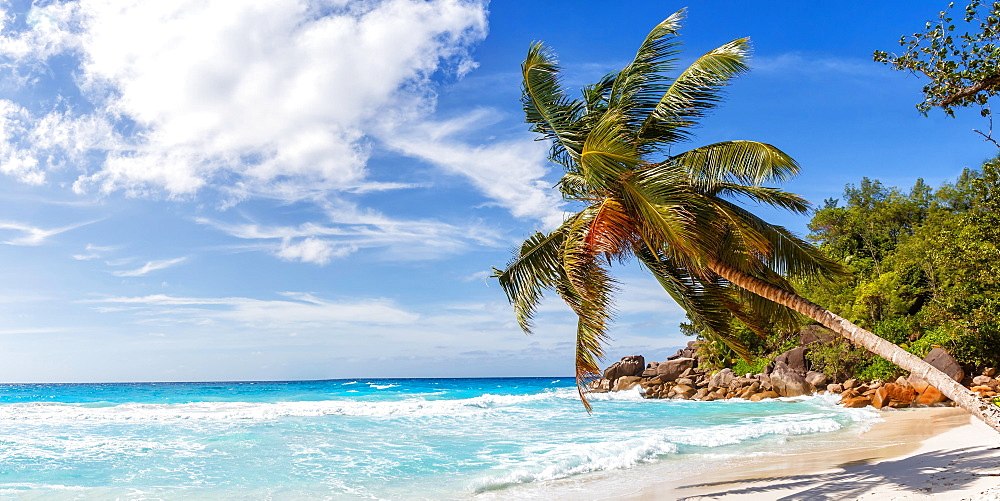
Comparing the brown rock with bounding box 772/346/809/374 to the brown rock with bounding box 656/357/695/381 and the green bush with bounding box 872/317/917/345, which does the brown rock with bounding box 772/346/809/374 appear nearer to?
the green bush with bounding box 872/317/917/345

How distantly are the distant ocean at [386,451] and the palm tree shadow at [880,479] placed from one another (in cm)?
181

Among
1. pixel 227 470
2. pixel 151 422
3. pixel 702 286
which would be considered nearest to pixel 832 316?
pixel 702 286

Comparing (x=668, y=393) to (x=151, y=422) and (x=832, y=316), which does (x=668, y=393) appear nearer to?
(x=151, y=422)

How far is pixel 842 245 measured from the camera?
42594mm

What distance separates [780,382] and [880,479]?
24397mm

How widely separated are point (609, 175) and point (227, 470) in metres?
10.3

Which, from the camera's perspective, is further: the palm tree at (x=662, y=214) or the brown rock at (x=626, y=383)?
the brown rock at (x=626, y=383)

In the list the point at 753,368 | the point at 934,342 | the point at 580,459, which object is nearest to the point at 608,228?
the point at 580,459

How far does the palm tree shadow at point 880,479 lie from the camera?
830 centimetres

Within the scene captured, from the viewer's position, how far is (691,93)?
28.6 ft

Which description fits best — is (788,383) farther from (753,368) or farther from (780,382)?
(753,368)

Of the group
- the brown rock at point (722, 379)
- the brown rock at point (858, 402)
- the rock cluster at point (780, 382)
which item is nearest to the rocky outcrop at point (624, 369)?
the rock cluster at point (780, 382)

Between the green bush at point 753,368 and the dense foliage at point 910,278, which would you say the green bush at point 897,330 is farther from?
the green bush at point 753,368

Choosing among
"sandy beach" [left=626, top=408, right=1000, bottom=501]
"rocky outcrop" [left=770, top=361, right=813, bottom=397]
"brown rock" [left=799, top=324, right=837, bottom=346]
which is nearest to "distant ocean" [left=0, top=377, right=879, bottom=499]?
"sandy beach" [left=626, top=408, right=1000, bottom=501]
